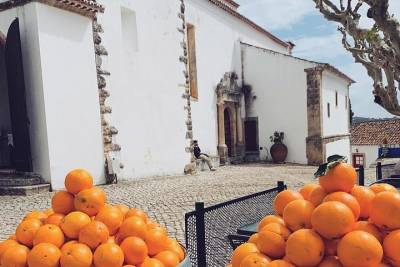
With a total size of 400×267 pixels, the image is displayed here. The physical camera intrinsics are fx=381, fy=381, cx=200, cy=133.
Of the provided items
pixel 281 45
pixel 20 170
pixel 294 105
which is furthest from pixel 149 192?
pixel 281 45

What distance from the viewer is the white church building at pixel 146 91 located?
9227 millimetres

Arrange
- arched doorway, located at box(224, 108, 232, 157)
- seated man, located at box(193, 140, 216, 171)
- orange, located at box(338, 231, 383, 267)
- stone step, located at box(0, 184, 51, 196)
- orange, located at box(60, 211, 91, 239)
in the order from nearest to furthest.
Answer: orange, located at box(338, 231, 383, 267)
orange, located at box(60, 211, 91, 239)
stone step, located at box(0, 184, 51, 196)
seated man, located at box(193, 140, 216, 171)
arched doorway, located at box(224, 108, 232, 157)

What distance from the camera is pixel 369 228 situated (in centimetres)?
142

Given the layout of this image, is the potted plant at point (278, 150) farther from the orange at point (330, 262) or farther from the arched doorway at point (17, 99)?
the orange at point (330, 262)

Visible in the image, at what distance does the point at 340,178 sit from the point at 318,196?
12cm

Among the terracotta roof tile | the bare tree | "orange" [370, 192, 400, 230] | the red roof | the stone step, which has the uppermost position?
the red roof

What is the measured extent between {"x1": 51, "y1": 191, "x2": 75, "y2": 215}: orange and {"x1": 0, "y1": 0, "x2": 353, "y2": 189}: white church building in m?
7.36

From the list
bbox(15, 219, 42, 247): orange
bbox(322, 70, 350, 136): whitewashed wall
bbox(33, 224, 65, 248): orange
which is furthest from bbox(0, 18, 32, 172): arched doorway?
bbox(322, 70, 350, 136): whitewashed wall

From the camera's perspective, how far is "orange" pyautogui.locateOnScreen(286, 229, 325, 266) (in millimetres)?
1371

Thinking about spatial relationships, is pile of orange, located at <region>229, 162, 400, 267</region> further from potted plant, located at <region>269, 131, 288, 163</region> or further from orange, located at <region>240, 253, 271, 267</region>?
potted plant, located at <region>269, 131, 288, 163</region>

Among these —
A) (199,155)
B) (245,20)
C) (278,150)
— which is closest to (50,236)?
(199,155)

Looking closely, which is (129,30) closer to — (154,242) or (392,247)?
(154,242)

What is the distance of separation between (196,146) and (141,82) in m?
4.01

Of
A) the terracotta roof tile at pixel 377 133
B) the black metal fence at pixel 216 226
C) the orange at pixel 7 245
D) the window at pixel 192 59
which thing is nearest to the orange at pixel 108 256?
A: the orange at pixel 7 245
